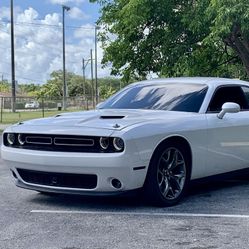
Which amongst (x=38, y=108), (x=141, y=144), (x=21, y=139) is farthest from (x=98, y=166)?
(x=38, y=108)

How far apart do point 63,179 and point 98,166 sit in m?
0.53

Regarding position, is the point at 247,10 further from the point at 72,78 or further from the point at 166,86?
the point at 72,78

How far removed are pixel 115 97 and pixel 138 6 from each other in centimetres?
1187

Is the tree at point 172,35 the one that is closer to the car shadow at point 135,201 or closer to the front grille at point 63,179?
the car shadow at point 135,201

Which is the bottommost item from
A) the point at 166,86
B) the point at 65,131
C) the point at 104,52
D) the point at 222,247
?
the point at 222,247

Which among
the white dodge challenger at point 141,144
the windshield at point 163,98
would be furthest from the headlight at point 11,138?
the windshield at point 163,98

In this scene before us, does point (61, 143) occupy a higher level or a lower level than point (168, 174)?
higher

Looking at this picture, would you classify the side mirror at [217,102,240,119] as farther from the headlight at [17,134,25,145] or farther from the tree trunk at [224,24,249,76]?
the tree trunk at [224,24,249,76]

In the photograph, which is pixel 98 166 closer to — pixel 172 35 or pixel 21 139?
pixel 21 139

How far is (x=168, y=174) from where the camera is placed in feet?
21.0

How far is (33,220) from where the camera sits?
5.72m

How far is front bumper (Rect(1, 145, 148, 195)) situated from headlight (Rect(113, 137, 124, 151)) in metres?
0.07

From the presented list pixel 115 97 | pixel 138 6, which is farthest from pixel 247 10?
pixel 115 97

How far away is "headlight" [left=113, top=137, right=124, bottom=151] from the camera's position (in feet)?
19.1
